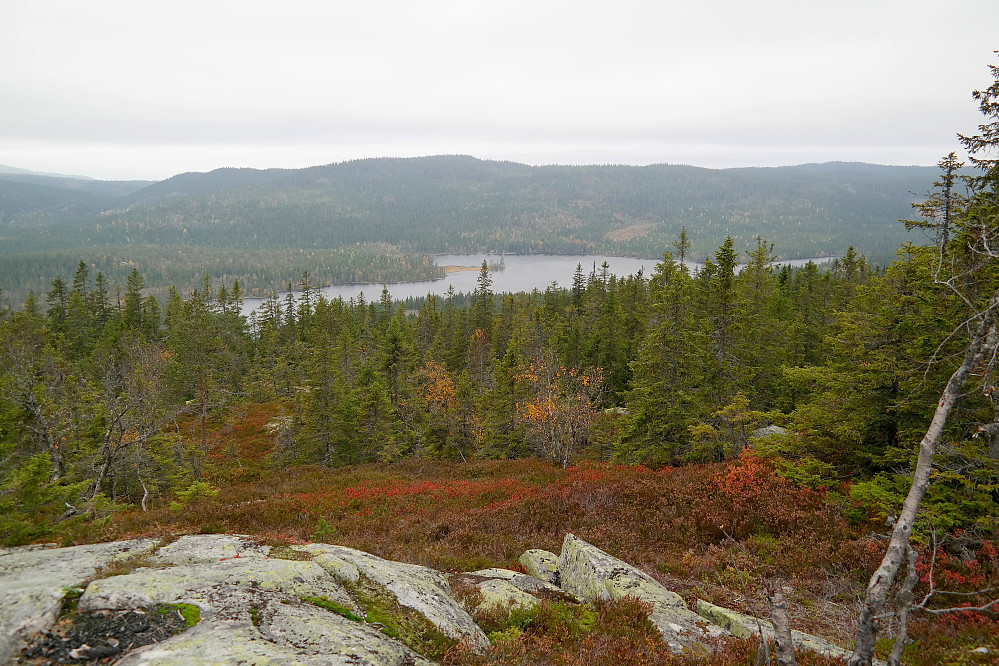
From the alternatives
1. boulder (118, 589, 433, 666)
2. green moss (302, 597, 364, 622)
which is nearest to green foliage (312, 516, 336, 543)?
green moss (302, 597, 364, 622)

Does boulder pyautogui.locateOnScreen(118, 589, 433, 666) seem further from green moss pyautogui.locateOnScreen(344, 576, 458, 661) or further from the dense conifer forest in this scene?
the dense conifer forest

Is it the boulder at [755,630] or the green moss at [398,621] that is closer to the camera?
the green moss at [398,621]

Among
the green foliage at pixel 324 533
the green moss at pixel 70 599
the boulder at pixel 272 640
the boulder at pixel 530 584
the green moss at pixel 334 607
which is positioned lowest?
the green foliage at pixel 324 533

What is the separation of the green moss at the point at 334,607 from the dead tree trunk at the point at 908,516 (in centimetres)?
615

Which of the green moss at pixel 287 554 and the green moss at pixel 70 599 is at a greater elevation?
the green moss at pixel 70 599

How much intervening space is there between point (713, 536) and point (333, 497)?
13529mm

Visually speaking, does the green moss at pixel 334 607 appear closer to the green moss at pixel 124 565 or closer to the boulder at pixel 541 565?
the green moss at pixel 124 565

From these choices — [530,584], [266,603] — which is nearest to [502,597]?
[530,584]

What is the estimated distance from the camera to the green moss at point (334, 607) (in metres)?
5.75

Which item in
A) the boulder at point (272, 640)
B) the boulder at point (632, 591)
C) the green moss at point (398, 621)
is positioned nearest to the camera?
the boulder at point (272, 640)

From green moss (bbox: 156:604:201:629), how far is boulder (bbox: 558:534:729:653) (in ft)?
20.9

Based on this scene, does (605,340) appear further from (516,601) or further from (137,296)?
(137,296)

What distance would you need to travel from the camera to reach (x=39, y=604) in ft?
15.3

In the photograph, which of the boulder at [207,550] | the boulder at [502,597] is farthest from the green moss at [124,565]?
the boulder at [502,597]
